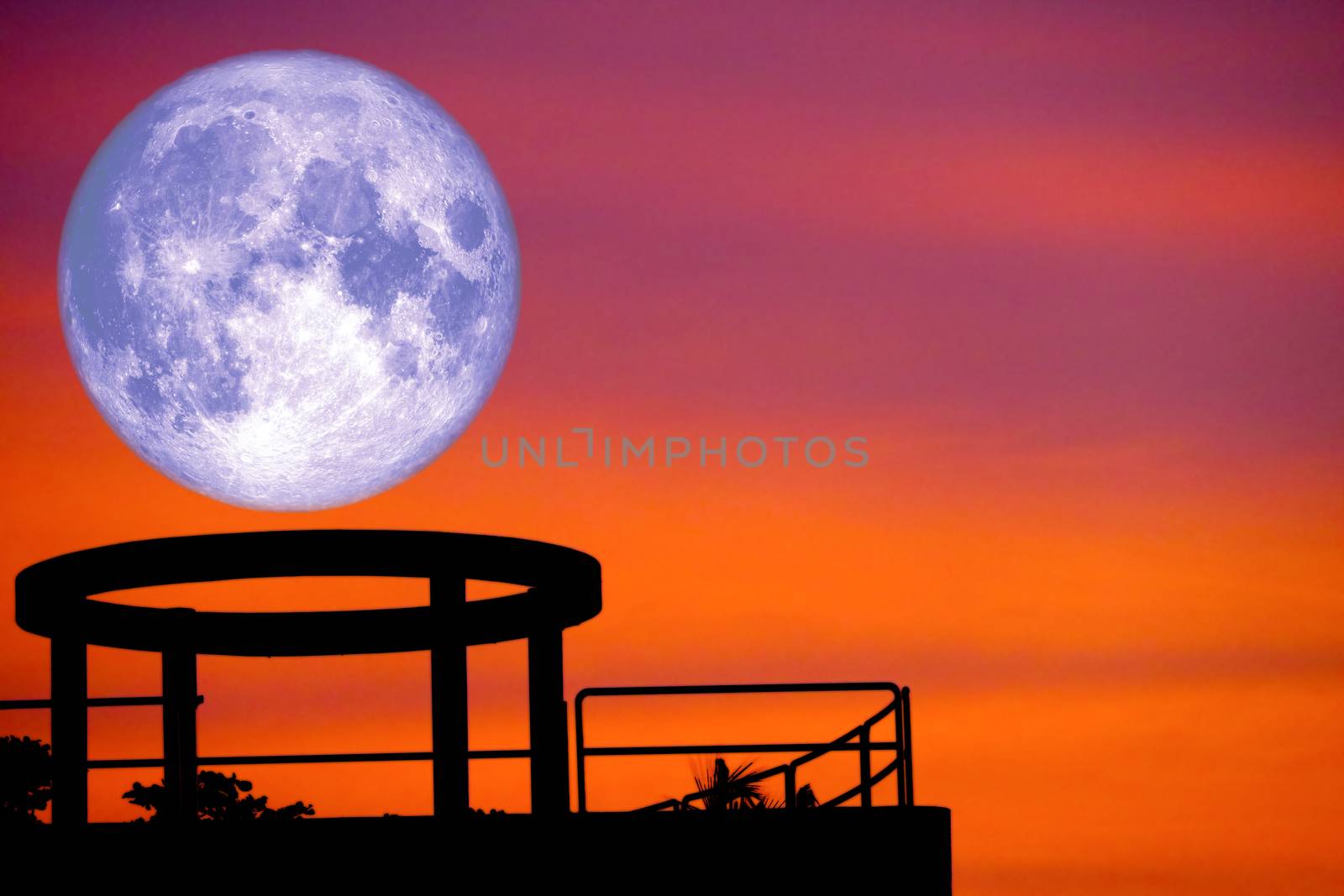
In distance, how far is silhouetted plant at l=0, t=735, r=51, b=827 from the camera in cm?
1922

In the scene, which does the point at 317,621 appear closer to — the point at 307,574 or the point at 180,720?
the point at 180,720

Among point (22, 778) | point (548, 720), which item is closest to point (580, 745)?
point (548, 720)

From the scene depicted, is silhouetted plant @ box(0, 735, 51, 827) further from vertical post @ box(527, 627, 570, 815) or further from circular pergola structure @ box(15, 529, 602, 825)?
vertical post @ box(527, 627, 570, 815)

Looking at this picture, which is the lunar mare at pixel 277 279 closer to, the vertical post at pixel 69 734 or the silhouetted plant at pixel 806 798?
the vertical post at pixel 69 734

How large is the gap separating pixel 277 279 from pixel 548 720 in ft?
13.6

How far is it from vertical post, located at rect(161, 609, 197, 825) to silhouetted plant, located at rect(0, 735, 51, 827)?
15.0 feet

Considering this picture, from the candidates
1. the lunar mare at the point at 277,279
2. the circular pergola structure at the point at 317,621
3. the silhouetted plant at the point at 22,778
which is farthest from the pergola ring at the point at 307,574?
the silhouetted plant at the point at 22,778

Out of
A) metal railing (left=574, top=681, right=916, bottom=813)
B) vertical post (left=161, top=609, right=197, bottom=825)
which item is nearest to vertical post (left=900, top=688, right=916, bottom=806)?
metal railing (left=574, top=681, right=916, bottom=813)

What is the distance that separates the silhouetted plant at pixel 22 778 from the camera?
1922 centimetres

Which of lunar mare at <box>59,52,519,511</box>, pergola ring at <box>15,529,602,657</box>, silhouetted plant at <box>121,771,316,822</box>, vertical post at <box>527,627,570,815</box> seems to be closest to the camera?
lunar mare at <box>59,52,519,511</box>

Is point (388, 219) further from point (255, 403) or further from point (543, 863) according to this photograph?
point (543, 863)

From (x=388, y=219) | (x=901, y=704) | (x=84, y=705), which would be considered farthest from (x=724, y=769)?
(x=388, y=219)

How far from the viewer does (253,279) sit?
12.0 metres

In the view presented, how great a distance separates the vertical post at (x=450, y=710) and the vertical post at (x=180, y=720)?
6.21 ft
